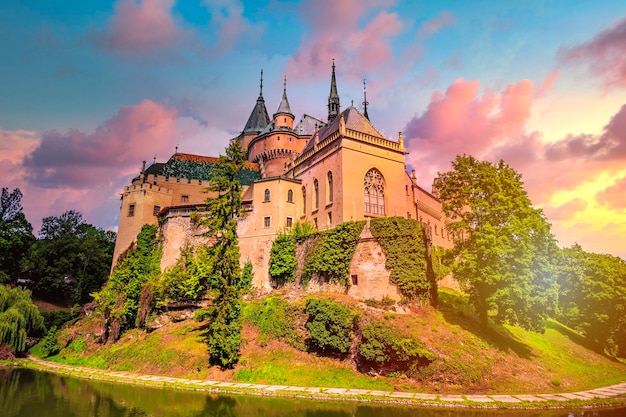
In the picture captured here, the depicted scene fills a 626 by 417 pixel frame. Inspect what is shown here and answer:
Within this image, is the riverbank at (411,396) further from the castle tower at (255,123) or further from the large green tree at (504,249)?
the castle tower at (255,123)

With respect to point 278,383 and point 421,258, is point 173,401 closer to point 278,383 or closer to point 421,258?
point 278,383

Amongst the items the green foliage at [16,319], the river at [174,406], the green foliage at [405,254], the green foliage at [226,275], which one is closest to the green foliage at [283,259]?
the green foliage at [226,275]

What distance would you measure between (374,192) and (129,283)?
25173 millimetres

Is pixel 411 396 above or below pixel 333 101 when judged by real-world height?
below

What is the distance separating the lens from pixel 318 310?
88.5 ft

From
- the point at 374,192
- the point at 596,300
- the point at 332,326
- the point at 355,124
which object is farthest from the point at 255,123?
the point at 596,300

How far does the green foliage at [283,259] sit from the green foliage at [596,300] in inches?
918

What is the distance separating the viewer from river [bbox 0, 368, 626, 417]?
60.8 ft

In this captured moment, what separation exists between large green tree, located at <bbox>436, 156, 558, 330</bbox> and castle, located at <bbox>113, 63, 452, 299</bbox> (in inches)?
221

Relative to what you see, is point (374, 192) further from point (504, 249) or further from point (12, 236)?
point (12, 236)

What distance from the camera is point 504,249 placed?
24078 mm

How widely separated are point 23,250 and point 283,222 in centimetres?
3986

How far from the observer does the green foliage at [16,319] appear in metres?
34.4

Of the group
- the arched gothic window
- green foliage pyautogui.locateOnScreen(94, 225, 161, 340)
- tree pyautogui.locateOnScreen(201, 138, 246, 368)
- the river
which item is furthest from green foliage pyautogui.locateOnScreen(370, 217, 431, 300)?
green foliage pyautogui.locateOnScreen(94, 225, 161, 340)
